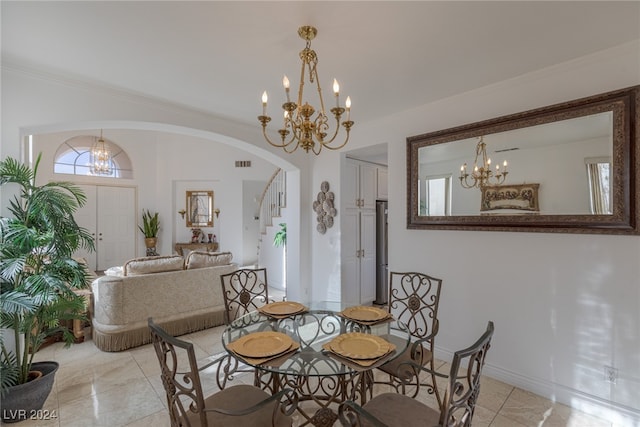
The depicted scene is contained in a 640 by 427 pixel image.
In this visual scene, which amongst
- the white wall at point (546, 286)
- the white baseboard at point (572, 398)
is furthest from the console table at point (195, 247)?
the white baseboard at point (572, 398)

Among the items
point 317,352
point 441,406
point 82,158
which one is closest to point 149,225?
point 82,158

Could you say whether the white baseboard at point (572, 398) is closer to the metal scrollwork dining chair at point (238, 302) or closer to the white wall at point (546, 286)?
the white wall at point (546, 286)

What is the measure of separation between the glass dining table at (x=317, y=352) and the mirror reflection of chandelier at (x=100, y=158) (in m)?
6.38

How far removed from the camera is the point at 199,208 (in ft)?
26.8

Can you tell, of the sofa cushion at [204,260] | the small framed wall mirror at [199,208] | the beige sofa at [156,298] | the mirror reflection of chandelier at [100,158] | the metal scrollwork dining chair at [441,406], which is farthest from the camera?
the small framed wall mirror at [199,208]

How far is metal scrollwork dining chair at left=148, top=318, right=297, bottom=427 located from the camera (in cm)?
121

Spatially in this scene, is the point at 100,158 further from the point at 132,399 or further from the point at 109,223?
the point at 132,399

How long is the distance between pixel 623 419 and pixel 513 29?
2849 mm

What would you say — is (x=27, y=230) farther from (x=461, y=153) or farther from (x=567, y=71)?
(x=567, y=71)

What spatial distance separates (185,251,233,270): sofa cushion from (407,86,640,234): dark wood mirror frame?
297 cm

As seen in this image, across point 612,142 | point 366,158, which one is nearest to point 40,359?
point 366,158

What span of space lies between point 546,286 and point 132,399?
355 cm

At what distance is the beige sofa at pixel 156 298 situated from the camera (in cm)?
312

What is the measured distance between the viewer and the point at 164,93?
2861mm
